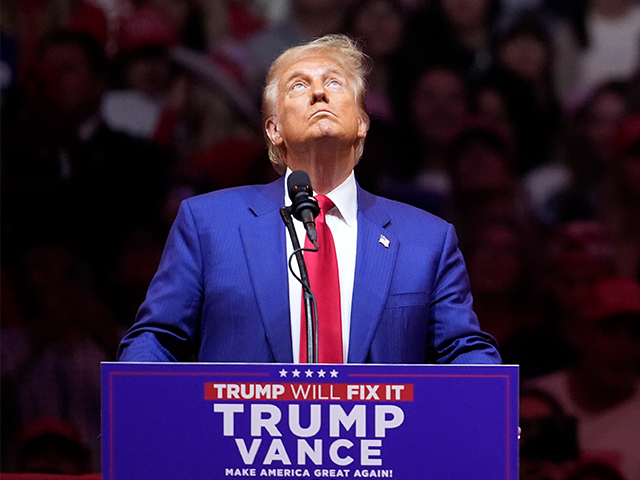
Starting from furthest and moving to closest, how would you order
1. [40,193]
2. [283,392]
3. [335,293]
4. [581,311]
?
[40,193] < [581,311] < [335,293] < [283,392]

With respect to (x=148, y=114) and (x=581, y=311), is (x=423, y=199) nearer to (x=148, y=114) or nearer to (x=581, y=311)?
(x=581, y=311)

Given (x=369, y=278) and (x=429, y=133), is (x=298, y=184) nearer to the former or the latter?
(x=369, y=278)

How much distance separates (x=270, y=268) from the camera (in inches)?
77.9

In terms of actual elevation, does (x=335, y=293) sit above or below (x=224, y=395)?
above

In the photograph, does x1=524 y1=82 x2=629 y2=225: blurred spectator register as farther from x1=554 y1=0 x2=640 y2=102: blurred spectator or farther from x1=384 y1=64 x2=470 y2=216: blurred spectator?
x1=384 y1=64 x2=470 y2=216: blurred spectator

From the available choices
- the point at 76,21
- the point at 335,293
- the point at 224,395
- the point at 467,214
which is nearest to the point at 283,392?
the point at 224,395

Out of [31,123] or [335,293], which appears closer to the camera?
[335,293]

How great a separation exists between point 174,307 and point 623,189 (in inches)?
100

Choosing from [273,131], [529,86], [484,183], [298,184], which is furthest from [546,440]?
[298,184]

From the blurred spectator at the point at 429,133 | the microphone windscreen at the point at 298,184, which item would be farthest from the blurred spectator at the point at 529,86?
the microphone windscreen at the point at 298,184

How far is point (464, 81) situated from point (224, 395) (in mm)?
2770

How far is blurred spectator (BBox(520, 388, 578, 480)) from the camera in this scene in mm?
3695

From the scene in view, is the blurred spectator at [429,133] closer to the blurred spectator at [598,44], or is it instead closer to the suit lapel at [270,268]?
the blurred spectator at [598,44]

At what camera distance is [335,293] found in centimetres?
194
